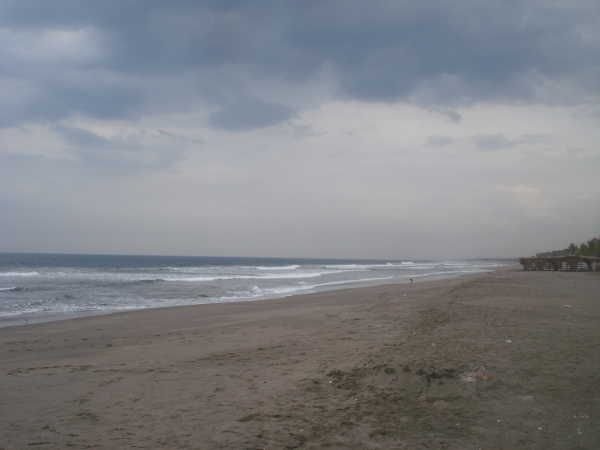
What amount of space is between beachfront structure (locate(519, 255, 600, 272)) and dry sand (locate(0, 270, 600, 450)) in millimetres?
33618

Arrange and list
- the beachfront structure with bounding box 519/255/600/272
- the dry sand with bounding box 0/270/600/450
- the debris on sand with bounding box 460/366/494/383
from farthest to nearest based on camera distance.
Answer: the beachfront structure with bounding box 519/255/600/272, the debris on sand with bounding box 460/366/494/383, the dry sand with bounding box 0/270/600/450

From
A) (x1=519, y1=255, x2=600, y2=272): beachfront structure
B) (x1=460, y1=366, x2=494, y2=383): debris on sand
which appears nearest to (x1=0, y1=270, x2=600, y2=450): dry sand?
(x1=460, y1=366, x2=494, y2=383): debris on sand

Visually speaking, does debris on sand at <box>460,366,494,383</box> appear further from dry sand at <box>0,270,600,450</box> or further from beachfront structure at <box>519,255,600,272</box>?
beachfront structure at <box>519,255,600,272</box>

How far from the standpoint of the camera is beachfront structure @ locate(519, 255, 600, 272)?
131 ft

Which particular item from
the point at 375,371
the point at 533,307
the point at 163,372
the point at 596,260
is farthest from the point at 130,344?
the point at 596,260

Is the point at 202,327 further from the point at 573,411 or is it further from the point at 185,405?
the point at 573,411

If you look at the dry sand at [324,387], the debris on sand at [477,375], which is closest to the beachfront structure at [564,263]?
the dry sand at [324,387]

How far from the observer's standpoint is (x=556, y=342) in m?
8.02

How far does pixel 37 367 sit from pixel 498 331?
929 centimetres

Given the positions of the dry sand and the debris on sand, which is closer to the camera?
the dry sand

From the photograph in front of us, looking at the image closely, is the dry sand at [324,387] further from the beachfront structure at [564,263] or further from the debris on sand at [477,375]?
the beachfront structure at [564,263]

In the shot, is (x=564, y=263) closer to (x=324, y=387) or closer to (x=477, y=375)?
(x=477, y=375)

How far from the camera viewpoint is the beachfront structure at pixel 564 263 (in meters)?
39.8

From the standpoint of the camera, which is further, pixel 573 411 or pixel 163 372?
pixel 163 372
